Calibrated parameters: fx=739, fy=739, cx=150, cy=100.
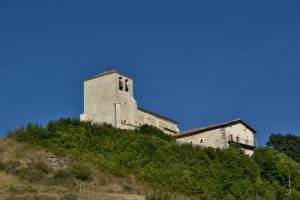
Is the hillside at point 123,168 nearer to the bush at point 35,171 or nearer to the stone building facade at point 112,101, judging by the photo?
the bush at point 35,171

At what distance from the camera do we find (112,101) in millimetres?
83688

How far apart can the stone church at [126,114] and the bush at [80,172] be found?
1190 inches

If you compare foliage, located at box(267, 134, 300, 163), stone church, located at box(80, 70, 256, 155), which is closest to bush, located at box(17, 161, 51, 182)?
stone church, located at box(80, 70, 256, 155)

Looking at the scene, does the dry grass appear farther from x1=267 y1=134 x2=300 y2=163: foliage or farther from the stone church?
x1=267 y1=134 x2=300 y2=163: foliage

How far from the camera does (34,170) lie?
49.2m

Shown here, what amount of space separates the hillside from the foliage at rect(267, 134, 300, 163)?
2971 cm

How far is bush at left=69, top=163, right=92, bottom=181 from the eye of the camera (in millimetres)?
49500

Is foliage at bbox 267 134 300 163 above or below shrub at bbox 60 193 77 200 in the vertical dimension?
above

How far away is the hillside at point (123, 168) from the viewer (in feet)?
157

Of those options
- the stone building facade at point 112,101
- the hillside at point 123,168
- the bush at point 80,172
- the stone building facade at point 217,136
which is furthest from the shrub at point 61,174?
the stone building facade at point 112,101

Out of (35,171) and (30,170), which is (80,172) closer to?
(35,171)

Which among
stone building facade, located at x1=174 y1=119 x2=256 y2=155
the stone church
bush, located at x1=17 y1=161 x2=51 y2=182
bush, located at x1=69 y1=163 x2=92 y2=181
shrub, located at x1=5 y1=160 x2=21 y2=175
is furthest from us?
the stone church

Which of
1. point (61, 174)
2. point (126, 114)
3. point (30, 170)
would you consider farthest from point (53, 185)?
point (126, 114)

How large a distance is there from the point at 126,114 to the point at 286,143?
2747 cm
